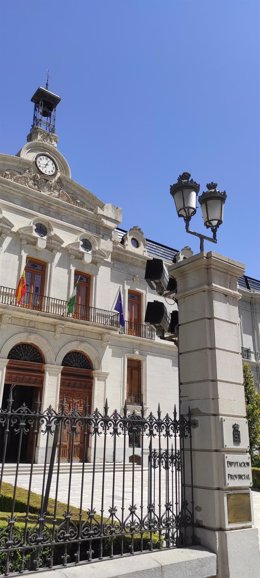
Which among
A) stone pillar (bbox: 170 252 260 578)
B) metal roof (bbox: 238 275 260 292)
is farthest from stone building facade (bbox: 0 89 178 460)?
stone pillar (bbox: 170 252 260 578)

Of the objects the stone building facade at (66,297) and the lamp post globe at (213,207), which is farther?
the stone building facade at (66,297)

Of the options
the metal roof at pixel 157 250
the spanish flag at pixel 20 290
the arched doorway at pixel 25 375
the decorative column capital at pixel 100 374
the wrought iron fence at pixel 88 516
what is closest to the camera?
the wrought iron fence at pixel 88 516

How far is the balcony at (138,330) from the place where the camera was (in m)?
22.6

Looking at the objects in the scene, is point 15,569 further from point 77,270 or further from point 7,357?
point 77,270

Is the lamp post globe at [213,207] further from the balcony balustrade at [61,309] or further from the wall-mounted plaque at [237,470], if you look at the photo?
the balcony balustrade at [61,309]

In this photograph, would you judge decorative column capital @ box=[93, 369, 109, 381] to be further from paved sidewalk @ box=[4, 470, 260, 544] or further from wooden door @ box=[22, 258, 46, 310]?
paved sidewalk @ box=[4, 470, 260, 544]

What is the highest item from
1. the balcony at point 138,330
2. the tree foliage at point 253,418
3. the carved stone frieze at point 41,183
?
the carved stone frieze at point 41,183

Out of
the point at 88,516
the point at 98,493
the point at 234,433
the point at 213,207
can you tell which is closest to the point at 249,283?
the point at 98,493

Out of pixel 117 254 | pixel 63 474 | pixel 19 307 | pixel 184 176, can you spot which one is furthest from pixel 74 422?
pixel 117 254

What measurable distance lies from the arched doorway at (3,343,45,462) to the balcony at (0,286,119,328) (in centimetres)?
174

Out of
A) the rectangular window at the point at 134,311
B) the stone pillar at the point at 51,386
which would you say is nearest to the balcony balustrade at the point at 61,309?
the rectangular window at the point at 134,311

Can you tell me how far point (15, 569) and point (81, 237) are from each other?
707 inches

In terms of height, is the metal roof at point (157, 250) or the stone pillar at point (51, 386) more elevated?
the metal roof at point (157, 250)

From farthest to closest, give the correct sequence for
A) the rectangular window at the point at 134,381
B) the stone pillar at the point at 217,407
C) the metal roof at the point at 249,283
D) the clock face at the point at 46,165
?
1. the metal roof at the point at 249,283
2. the rectangular window at the point at 134,381
3. the clock face at the point at 46,165
4. the stone pillar at the point at 217,407
